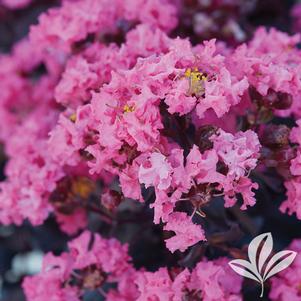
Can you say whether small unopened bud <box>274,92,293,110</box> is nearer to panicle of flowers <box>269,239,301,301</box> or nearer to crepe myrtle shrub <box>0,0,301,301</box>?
crepe myrtle shrub <box>0,0,301,301</box>

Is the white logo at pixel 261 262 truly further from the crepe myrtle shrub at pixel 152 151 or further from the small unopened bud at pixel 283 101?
the small unopened bud at pixel 283 101

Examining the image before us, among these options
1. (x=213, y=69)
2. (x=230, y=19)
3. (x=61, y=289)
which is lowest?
(x=61, y=289)

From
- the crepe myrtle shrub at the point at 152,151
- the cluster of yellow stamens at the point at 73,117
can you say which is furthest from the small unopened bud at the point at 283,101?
the cluster of yellow stamens at the point at 73,117

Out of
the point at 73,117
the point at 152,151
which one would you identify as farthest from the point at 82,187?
the point at 152,151

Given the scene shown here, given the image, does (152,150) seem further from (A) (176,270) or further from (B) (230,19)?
(B) (230,19)

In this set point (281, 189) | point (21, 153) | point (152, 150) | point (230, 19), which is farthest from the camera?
point (230, 19)

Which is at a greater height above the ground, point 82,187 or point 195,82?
point 195,82

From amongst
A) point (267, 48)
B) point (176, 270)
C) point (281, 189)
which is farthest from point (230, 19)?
point (176, 270)

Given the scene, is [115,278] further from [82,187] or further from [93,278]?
[82,187]
